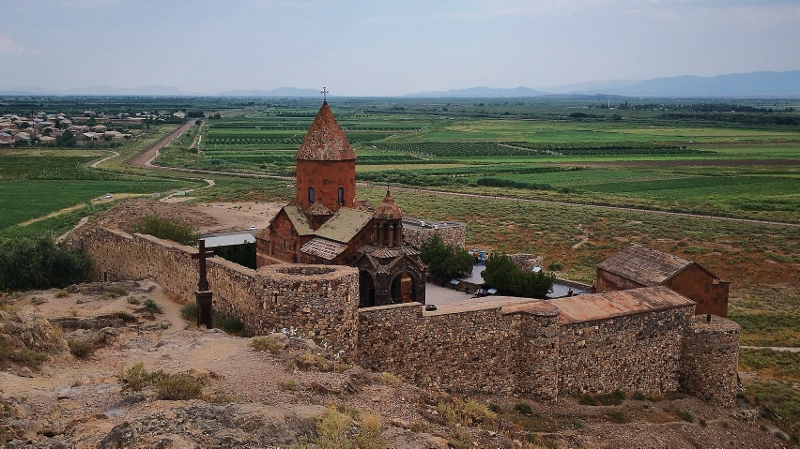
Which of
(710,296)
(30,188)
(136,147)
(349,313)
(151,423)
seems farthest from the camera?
(136,147)

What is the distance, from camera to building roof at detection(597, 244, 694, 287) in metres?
18.9

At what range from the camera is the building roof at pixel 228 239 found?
26.1 metres

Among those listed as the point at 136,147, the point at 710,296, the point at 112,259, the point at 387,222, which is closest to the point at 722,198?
the point at 710,296

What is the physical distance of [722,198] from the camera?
56469 millimetres

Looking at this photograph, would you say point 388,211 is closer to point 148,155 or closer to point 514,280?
A: point 514,280

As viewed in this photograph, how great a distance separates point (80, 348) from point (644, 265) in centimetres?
1438

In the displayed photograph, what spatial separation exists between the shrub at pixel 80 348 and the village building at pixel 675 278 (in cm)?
1355

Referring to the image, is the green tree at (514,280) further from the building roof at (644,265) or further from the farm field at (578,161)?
the farm field at (578,161)

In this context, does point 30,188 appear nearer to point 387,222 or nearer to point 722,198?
point 387,222

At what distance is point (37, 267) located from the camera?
21109mm

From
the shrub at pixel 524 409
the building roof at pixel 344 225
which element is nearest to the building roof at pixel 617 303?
the shrub at pixel 524 409

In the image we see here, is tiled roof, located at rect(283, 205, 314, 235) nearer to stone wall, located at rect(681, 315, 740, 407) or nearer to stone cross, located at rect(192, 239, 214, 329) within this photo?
stone cross, located at rect(192, 239, 214, 329)

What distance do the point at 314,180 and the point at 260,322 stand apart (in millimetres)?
8872

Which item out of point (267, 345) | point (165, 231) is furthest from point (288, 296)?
point (165, 231)
